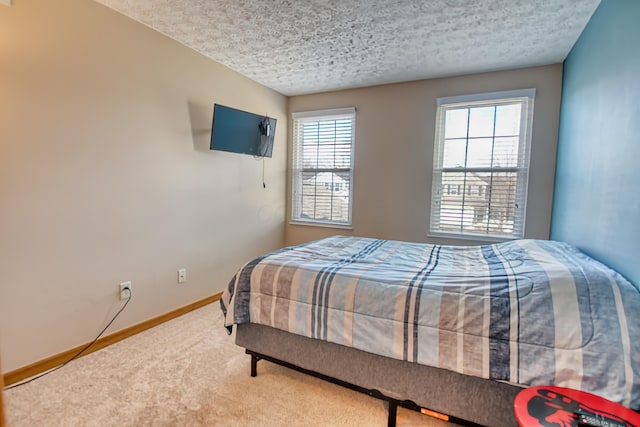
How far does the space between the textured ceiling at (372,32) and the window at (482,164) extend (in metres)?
0.38

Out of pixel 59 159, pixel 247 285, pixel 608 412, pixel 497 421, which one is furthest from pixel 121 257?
pixel 608 412

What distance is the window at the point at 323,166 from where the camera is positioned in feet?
12.3

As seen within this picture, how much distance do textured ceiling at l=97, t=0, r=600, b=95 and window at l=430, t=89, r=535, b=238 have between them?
382 millimetres

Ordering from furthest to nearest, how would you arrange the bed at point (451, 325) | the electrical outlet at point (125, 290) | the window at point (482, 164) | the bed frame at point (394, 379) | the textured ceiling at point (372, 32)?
the window at point (482, 164)
the electrical outlet at point (125, 290)
the textured ceiling at point (372, 32)
the bed frame at point (394, 379)
the bed at point (451, 325)

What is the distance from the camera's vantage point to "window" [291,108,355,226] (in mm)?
3744

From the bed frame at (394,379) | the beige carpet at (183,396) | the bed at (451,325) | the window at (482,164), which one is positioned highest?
the window at (482,164)

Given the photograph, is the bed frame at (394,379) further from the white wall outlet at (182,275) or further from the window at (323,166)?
Result: the window at (323,166)

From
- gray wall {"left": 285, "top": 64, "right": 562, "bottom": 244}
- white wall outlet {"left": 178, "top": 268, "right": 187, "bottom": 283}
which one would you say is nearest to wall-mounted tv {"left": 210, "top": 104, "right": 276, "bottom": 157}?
gray wall {"left": 285, "top": 64, "right": 562, "bottom": 244}

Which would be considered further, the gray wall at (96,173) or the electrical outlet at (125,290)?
the electrical outlet at (125,290)

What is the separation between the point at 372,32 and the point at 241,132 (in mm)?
1516

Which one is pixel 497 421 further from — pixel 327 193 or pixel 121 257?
pixel 327 193

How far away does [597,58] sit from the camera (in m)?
1.94

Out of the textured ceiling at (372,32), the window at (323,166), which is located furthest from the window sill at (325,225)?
the textured ceiling at (372,32)

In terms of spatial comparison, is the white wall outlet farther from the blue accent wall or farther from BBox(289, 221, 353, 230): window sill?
the blue accent wall
